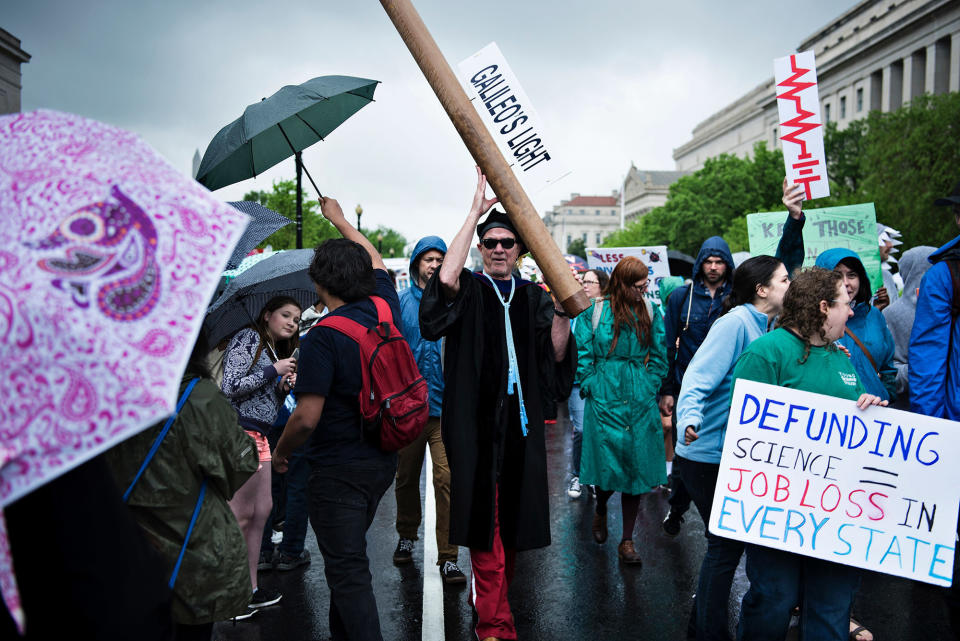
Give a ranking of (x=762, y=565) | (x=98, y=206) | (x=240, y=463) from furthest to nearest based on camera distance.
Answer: (x=762, y=565) < (x=240, y=463) < (x=98, y=206)

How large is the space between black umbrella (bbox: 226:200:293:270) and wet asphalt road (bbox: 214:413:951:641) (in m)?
2.21

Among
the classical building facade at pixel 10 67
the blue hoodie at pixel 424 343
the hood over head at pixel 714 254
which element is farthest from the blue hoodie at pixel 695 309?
the classical building facade at pixel 10 67

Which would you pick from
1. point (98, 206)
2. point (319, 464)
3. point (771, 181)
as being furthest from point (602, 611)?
point (771, 181)

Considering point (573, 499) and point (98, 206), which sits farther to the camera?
point (573, 499)

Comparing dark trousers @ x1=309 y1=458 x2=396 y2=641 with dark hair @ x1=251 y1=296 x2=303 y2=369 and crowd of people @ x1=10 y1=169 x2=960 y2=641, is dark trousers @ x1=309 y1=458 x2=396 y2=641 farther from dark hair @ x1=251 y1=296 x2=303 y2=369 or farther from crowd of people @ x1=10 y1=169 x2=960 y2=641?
dark hair @ x1=251 y1=296 x2=303 y2=369

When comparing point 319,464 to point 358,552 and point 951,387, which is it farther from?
point 951,387

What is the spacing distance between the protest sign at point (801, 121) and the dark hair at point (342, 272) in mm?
3077

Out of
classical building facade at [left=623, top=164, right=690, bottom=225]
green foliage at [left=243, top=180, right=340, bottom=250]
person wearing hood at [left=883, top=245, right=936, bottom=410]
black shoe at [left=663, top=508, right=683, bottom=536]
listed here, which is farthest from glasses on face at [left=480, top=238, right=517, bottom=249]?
classical building facade at [left=623, top=164, right=690, bottom=225]

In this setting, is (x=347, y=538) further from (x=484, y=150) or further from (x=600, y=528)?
(x=600, y=528)

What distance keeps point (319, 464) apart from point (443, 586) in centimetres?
195

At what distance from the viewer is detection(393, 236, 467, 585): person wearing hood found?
542cm

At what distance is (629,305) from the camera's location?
5.91 metres

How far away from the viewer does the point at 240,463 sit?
8.95 feet

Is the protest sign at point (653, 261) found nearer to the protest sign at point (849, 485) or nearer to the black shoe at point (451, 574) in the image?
the black shoe at point (451, 574)
